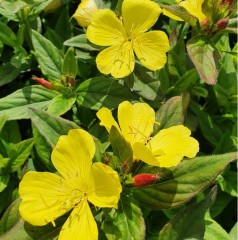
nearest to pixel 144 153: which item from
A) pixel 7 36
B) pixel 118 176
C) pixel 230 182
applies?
pixel 118 176

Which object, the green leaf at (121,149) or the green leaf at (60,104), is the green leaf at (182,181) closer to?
the green leaf at (121,149)

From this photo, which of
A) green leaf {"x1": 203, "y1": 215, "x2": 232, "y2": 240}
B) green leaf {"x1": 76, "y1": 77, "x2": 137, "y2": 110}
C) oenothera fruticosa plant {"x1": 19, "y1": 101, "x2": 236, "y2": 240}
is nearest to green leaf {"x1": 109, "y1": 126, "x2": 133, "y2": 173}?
oenothera fruticosa plant {"x1": 19, "y1": 101, "x2": 236, "y2": 240}

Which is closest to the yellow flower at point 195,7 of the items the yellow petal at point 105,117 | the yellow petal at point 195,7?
the yellow petal at point 195,7

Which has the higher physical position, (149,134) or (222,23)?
(222,23)

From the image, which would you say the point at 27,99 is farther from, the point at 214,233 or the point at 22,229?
the point at 214,233

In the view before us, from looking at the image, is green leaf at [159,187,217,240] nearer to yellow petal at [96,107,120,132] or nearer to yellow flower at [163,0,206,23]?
yellow petal at [96,107,120,132]

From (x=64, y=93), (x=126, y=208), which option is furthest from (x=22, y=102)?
(x=126, y=208)

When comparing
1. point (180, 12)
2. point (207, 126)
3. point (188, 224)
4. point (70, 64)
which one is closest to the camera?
point (188, 224)

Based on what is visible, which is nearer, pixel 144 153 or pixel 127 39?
pixel 144 153
